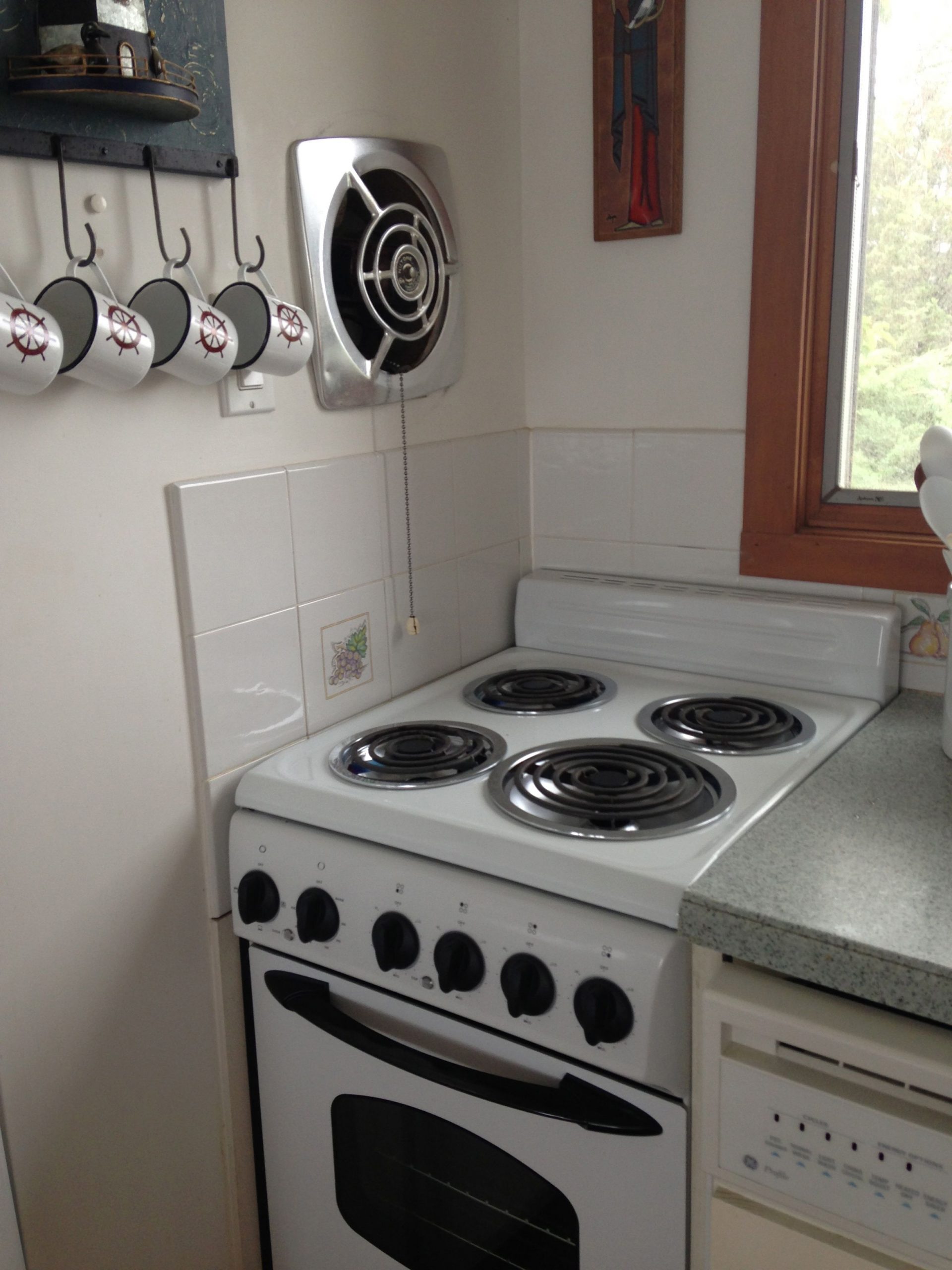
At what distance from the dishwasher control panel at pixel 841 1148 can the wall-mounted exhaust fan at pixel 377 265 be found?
38.8 inches

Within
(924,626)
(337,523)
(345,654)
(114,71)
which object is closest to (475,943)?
(345,654)

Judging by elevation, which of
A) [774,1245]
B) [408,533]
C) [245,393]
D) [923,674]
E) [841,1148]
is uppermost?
[245,393]

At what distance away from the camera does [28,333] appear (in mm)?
1004

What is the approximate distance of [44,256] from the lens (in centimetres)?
110

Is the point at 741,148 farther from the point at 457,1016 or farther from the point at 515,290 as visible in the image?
the point at 457,1016

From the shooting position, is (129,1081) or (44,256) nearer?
(44,256)

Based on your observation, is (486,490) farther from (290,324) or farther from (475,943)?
(475,943)

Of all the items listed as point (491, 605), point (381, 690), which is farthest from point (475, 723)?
point (491, 605)

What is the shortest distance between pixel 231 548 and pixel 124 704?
23 centimetres

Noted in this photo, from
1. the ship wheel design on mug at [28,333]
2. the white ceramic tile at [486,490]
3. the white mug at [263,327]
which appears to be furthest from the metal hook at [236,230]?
the white ceramic tile at [486,490]

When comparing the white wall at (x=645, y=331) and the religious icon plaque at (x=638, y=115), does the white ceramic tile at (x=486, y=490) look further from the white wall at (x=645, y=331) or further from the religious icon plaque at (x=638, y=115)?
the religious icon plaque at (x=638, y=115)

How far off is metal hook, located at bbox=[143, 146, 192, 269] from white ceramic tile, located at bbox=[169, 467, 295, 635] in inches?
9.8

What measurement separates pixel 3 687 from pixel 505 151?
117 cm

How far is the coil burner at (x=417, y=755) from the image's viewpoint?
131 centimetres
